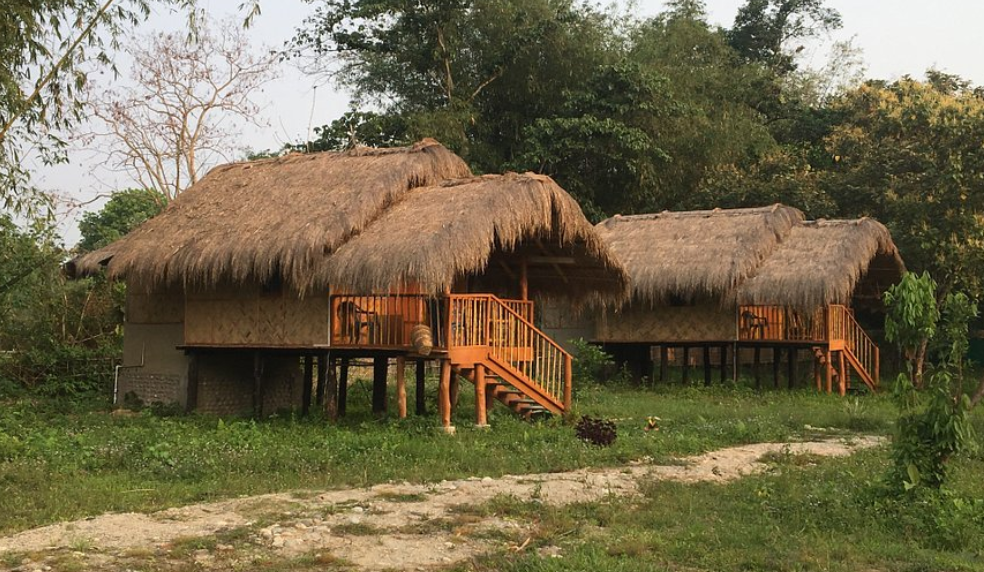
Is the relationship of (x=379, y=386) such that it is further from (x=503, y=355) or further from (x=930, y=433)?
(x=930, y=433)

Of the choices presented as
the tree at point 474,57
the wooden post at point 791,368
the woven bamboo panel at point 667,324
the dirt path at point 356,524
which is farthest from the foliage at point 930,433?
the tree at point 474,57

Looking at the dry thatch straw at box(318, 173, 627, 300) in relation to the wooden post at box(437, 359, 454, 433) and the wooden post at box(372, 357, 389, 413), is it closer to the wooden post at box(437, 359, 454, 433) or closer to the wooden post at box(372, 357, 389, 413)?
the wooden post at box(437, 359, 454, 433)

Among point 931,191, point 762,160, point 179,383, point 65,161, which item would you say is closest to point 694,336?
point 931,191

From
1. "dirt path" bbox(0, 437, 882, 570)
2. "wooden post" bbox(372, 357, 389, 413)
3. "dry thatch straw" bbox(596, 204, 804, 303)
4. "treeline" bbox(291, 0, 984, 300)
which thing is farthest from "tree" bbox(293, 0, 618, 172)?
"dirt path" bbox(0, 437, 882, 570)

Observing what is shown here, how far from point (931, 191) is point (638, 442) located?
12.7m

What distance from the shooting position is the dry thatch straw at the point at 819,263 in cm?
1998

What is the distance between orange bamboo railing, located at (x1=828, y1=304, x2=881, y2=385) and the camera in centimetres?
2114

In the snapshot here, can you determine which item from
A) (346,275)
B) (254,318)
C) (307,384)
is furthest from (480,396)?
(254,318)

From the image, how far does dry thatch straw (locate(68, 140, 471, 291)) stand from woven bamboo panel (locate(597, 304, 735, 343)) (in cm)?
713

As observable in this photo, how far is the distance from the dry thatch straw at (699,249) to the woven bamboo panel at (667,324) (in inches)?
21.3

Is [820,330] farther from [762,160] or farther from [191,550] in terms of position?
[191,550]

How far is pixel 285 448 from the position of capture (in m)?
11.4

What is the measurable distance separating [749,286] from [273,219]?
9.85m

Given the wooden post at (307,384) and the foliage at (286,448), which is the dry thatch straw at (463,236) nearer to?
the foliage at (286,448)
